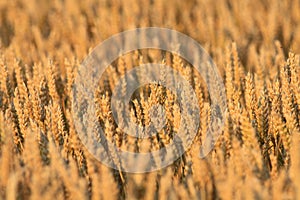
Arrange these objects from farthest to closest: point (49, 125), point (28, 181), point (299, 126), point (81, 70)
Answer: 1. point (81, 70)
2. point (299, 126)
3. point (49, 125)
4. point (28, 181)

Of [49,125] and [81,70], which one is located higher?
[81,70]

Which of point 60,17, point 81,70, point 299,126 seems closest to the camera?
point 299,126

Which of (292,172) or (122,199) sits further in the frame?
(122,199)

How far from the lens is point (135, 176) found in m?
1.31

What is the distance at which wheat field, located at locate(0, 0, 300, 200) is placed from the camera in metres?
1.34

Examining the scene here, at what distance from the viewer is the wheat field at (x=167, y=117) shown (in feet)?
4.40

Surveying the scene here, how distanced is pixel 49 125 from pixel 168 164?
424 mm

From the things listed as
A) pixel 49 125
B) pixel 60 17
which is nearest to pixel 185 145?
pixel 49 125

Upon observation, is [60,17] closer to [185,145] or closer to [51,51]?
[51,51]

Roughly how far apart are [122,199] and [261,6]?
235 cm

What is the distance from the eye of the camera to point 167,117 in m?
1.74

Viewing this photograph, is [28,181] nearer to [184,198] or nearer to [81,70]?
[184,198]

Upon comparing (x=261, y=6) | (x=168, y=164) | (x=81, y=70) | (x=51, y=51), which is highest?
(x=261, y=6)

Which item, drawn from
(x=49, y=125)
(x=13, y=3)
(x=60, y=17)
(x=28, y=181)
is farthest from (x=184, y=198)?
(x=13, y=3)
